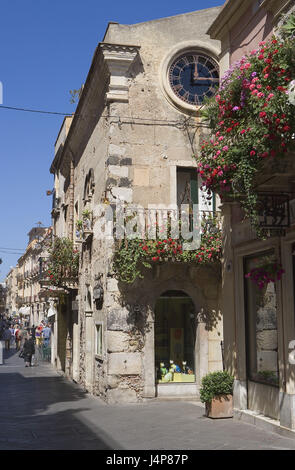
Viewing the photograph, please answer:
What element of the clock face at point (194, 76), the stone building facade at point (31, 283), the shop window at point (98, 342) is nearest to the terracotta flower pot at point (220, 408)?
the shop window at point (98, 342)

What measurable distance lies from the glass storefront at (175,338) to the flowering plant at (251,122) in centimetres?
540

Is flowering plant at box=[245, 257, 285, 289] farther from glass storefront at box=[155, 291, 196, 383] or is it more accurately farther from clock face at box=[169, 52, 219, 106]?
clock face at box=[169, 52, 219, 106]

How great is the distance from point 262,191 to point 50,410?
22.3 feet

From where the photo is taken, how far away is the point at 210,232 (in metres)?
12.4

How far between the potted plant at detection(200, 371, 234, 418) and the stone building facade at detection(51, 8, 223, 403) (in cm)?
287

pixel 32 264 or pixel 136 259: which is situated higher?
pixel 32 264

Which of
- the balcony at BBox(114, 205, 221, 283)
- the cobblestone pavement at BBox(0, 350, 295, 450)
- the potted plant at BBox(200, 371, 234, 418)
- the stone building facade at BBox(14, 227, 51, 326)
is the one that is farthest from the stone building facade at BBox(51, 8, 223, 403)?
the stone building facade at BBox(14, 227, 51, 326)

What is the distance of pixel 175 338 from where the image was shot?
43.0 ft

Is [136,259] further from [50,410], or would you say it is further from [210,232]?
[50,410]

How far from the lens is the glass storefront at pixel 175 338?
12.9 metres

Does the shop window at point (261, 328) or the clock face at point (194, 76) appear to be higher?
the clock face at point (194, 76)

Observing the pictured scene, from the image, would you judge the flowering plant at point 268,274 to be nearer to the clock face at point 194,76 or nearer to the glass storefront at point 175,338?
the glass storefront at point 175,338

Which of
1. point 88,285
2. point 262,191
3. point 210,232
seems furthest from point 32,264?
point 262,191

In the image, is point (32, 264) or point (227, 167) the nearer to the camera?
point (227, 167)
